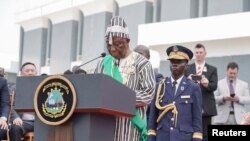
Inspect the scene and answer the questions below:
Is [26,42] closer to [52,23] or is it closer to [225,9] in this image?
[52,23]

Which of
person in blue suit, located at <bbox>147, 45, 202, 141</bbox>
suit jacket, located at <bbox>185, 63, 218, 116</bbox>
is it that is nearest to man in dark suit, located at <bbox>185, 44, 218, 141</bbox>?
suit jacket, located at <bbox>185, 63, 218, 116</bbox>

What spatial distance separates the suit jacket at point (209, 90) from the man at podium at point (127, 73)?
290cm

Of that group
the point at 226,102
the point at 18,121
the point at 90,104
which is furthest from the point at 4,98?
the point at 226,102

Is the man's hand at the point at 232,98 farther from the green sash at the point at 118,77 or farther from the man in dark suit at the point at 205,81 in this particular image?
the green sash at the point at 118,77

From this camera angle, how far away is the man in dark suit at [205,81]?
714 cm

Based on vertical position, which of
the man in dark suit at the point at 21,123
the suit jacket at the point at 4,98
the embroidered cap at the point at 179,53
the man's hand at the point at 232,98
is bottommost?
the man in dark suit at the point at 21,123

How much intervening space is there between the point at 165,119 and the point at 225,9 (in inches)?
496

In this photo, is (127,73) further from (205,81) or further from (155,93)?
(205,81)

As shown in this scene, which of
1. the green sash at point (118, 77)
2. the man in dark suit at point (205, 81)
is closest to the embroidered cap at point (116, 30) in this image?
the green sash at point (118, 77)

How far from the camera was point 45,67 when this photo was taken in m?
26.5

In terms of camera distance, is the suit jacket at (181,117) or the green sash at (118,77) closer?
the green sash at (118,77)

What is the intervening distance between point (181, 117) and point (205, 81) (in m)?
2.10

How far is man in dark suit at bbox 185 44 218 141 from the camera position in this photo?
23.4ft

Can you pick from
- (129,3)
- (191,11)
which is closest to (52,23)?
(129,3)
